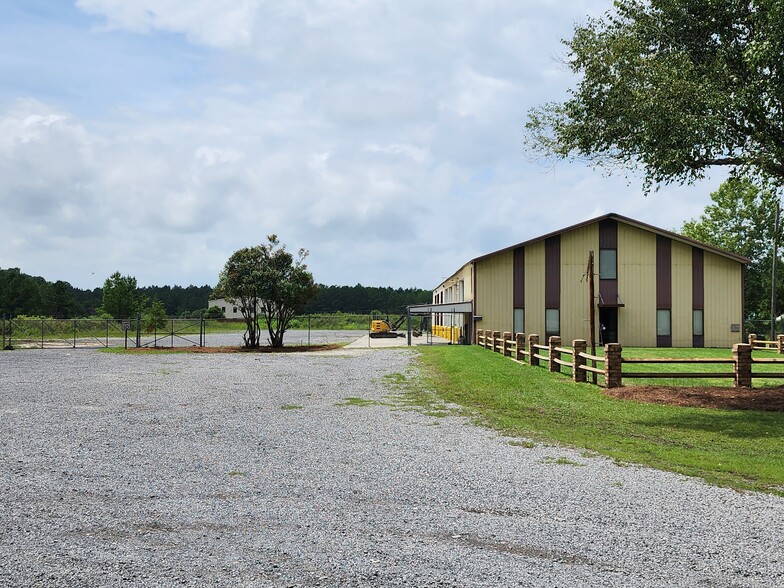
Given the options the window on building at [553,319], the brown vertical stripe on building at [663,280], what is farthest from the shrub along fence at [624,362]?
the brown vertical stripe on building at [663,280]

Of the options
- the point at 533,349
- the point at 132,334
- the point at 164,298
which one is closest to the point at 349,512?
the point at 533,349

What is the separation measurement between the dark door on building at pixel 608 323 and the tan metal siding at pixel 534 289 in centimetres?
→ 363

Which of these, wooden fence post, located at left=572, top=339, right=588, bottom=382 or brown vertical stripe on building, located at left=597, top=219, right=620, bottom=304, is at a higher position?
brown vertical stripe on building, located at left=597, top=219, right=620, bottom=304

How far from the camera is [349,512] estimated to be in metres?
6.13

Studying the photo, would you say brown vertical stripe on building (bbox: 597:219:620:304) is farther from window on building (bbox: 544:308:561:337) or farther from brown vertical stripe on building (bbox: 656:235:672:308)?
window on building (bbox: 544:308:561:337)

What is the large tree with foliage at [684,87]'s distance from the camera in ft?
41.8

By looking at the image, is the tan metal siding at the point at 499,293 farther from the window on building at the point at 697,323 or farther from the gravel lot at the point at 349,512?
the gravel lot at the point at 349,512

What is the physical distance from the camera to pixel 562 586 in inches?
177

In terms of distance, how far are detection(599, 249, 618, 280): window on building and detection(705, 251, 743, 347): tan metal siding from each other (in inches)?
210

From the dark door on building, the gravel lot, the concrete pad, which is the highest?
the dark door on building

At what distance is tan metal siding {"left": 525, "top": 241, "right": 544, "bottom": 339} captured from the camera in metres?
38.7

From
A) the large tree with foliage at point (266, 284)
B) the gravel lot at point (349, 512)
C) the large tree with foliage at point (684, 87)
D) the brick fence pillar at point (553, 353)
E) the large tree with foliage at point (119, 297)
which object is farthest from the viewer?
the large tree with foliage at point (119, 297)

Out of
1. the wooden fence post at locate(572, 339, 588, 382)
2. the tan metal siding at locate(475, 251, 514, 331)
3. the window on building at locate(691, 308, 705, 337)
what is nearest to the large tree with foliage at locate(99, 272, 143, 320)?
the tan metal siding at locate(475, 251, 514, 331)

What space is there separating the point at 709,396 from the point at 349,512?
1180cm
